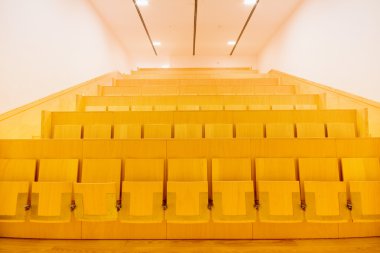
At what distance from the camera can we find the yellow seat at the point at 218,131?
0.58m

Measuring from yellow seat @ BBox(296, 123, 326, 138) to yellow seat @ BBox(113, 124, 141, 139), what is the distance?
12.8 inches

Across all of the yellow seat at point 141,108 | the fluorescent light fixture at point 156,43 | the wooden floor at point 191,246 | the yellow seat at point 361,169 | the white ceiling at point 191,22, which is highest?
the fluorescent light fixture at point 156,43

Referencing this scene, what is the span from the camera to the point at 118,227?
0.44 metres

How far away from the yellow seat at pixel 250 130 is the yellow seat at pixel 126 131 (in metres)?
0.20

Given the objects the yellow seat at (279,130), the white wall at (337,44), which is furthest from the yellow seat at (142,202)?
the white wall at (337,44)

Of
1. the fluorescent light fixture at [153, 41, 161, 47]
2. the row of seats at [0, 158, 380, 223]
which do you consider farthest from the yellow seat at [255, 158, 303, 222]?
the fluorescent light fixture at [153, 41, 161, 47]

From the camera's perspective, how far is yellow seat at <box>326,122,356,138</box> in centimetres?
57

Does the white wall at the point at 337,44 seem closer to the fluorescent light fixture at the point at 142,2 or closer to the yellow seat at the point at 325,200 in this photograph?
the yellow seat at the point at 325,200

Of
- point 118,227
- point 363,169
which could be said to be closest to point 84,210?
point 118,227

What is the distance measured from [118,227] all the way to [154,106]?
0.38 meters

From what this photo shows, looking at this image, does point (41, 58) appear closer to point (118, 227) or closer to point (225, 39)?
point (118, 227)

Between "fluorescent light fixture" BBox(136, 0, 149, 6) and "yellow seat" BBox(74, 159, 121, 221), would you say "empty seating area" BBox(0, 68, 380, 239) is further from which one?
"fluorescent light fixture" BBox(136, 0, 149, 6)

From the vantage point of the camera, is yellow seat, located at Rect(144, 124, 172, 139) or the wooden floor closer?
the wooden floor

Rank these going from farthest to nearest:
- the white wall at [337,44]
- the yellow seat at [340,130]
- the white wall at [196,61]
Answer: the white wall at [196,61], the white wall at [337,44], the yellow seat at [340,130]
